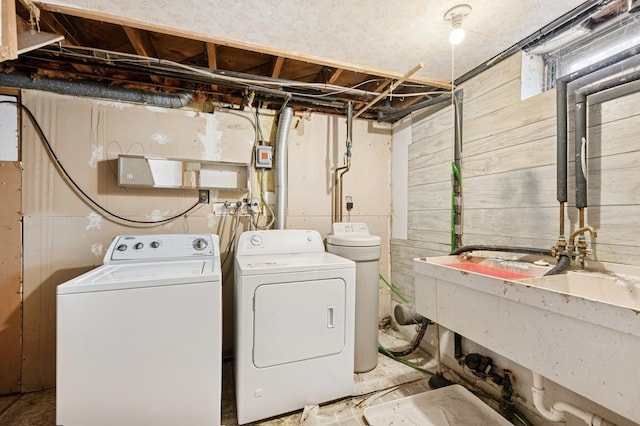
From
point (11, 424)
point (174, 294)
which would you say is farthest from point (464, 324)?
point (11, 424)

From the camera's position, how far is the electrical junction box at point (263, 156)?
237cm

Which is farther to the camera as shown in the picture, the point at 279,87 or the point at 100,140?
the point at 279,87

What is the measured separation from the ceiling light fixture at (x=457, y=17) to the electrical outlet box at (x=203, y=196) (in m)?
2.05

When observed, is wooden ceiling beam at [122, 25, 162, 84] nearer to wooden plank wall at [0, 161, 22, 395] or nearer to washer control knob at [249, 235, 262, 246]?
wooden plank wall at [0, 161, 22, 395]

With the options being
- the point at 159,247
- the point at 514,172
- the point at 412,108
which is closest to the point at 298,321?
the point at 159,247

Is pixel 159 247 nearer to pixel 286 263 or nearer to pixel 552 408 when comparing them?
pixel 286 263

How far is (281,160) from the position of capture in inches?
93.7

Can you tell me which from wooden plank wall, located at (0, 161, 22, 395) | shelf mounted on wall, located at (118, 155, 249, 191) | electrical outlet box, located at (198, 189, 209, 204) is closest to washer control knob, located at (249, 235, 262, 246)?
shelf mounted on wall, located at (118, 155, 249, 191)

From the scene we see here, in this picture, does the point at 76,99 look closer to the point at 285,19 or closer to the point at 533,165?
the point at 285,19

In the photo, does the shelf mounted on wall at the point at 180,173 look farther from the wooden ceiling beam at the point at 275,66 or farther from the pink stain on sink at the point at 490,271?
the pink stain on sink at the point at 490,271

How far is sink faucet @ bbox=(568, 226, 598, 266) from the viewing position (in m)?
1.23

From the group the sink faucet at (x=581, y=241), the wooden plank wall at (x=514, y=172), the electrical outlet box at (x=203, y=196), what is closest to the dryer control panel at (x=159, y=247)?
the electrical outlet box at (x=203, y=196)

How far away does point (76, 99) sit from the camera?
2.00 m

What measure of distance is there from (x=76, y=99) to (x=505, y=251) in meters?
3.15
